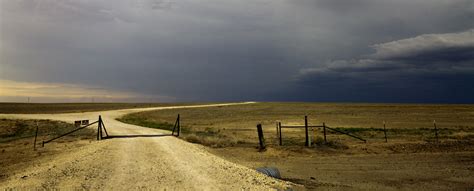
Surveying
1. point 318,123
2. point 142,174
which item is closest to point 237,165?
→ point 142,174

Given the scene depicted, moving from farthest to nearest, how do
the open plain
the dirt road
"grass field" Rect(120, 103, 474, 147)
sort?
1. "grass field" Rect(120, 103, 474, 147)
2. the open plain
3. the dirt road

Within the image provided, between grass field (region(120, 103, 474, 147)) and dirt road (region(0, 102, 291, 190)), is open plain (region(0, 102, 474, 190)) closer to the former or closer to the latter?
dirt road (region(0, 102, 291, 190))

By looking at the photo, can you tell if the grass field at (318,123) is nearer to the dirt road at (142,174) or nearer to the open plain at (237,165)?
the open plain at (237,165)

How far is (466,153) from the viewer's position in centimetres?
2264

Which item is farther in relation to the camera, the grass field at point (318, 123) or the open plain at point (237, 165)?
the grass field at point (318, 123)

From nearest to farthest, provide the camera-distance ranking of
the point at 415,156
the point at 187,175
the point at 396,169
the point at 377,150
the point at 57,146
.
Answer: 1. the point at 187,175
2. the point at 396,169
3. the point at 415,156
4. the point at 377,150
5. the point at 57,146

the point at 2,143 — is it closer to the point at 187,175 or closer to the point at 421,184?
the point at 187,175

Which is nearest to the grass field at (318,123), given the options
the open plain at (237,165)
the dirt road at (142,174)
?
the open plain at (237,165)

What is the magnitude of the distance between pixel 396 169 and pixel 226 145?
12080mm

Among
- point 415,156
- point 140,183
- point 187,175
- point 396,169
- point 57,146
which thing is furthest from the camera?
point 57,146

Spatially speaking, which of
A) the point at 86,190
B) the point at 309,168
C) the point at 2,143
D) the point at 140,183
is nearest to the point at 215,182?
the point at 140,183

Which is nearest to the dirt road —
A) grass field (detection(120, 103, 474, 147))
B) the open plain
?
the open plain

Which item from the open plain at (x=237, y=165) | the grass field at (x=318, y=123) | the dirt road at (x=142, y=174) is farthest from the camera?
the grass field at (x=318, y=123)

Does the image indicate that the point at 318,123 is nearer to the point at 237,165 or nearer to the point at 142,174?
the point at 237,165
